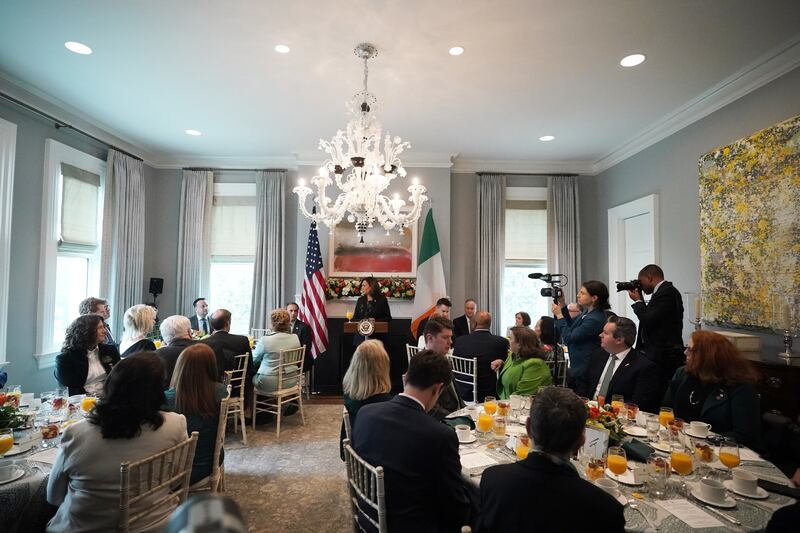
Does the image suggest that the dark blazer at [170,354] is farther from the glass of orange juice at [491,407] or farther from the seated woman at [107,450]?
the glass of orange juice at [491,407]

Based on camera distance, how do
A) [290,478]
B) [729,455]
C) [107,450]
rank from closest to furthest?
[107,450] < [729,455] < [290,478]

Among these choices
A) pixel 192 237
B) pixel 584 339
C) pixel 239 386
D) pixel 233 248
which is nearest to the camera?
pixel 584 339

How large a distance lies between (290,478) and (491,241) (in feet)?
14.9

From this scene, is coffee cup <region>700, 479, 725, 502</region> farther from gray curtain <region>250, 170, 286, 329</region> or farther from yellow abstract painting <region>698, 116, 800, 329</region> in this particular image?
gray curtain <region>250, 170, 286, 329</region>

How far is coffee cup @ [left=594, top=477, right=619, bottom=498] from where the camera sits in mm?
1719

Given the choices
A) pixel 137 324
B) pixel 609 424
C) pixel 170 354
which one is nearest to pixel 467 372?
pixel 609 424

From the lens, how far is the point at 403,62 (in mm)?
3721

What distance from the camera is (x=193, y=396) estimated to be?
7.84 feet

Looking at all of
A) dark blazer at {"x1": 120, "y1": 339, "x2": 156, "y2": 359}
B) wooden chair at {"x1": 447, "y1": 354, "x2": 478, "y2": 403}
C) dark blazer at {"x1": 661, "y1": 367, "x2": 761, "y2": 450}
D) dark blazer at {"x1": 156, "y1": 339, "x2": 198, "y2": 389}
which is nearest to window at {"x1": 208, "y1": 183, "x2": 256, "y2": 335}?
dark blazer at {"x1": 120, "y1": 339, "x2": 156, "y2": 359}

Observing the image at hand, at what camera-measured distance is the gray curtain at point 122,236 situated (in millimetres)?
5664

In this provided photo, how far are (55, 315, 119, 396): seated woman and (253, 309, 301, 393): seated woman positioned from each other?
1.62 metres

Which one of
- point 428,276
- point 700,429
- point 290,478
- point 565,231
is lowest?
point 290,478

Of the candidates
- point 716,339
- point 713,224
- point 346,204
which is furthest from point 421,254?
point 716,339

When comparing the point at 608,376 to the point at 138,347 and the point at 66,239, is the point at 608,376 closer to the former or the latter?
the point at 138,347
